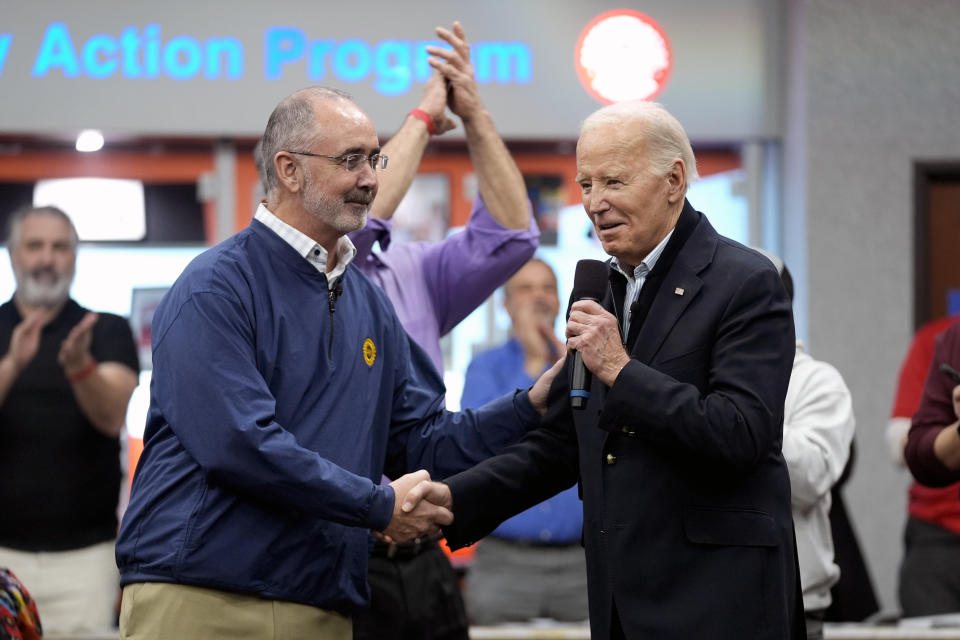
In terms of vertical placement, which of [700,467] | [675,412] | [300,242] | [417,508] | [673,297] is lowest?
[417,508]

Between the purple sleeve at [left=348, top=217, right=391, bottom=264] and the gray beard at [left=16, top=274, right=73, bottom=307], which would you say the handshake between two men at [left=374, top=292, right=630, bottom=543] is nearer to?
the purple sleeve at [left=348, top=217, right=391, bottom=264]

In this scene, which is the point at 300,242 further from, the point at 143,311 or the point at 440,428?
the point at 143,311

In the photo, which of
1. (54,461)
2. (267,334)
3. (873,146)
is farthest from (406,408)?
(873,146)

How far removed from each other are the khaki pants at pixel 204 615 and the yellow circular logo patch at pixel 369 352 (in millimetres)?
523

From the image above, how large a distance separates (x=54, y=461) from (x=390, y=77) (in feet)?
8.77

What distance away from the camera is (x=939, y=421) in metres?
3.57

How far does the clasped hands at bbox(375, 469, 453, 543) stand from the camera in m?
2.76

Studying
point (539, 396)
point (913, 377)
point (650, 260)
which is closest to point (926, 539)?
point (913, 377)

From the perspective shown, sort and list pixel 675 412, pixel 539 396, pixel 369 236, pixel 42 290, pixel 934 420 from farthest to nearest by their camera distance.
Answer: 1. pixel 42 290
2. pixel 934 420
3. pixel 369 236
4. pixel 539 396
5. pixel 675 412

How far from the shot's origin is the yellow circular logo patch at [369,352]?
111 inches

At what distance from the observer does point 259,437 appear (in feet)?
8.30

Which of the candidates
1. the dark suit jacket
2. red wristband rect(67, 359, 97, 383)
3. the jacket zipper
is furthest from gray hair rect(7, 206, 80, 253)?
the dark suit jacket

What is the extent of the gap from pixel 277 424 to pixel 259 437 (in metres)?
0.07

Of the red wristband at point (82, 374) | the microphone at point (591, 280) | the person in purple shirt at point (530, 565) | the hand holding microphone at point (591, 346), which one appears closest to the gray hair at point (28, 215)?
the red wristband at point (82, 374)
